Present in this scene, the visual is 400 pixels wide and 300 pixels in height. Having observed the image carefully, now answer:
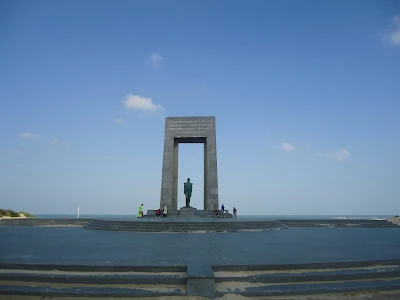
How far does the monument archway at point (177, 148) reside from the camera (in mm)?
28406

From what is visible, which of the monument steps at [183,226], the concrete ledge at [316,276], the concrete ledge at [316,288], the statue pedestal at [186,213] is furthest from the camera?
the statue pedestal at [186,213]

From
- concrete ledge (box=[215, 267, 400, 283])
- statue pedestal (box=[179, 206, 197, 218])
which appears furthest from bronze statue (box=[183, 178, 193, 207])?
concrete ledge (box=[215, 267, 400, 283])

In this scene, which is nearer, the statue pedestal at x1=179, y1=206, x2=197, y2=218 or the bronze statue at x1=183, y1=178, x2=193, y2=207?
the statue pedestal at x1=179, y1=206, x2=197, y2=218

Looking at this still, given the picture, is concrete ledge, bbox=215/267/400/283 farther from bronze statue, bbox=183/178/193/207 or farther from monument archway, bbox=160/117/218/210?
monument archway, bbox=160/117/218/210

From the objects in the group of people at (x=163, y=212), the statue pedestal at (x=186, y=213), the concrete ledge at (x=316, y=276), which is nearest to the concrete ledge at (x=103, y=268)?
the concrete ledge at (x=316, y=276)

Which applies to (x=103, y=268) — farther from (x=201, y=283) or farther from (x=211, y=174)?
(x=211, y=174)

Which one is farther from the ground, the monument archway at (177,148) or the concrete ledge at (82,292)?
the monument archway at (177,148)

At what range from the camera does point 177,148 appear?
104 ft

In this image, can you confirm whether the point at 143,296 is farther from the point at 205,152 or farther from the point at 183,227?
the point at 205,152

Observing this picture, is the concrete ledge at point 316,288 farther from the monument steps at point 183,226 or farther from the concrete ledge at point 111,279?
the monument steps at point 183,226

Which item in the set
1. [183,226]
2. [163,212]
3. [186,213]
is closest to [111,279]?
[183,226]

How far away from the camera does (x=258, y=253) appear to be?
26.3 feet

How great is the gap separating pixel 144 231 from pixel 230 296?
1066 centimetres

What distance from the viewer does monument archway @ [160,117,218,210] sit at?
28406 millimetres
